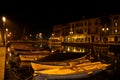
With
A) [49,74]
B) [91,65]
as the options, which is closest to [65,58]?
[91,65]

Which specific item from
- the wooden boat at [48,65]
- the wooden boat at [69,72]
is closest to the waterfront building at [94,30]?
the wooden boat at [69,72]

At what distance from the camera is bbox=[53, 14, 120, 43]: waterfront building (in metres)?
59.0

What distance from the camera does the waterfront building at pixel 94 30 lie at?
59000 mm

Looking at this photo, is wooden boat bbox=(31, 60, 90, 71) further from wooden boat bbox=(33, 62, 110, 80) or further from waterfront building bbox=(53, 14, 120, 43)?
waterfront building bbox=(53, 14, 120, 43)

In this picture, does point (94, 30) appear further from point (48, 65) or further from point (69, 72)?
point (69, 72)

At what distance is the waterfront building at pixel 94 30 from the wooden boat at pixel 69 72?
41.4 meters

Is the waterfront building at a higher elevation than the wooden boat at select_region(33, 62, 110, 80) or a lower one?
higher

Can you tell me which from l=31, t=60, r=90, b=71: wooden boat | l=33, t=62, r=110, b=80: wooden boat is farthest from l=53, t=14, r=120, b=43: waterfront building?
l=31, t=60, r=90, b=71: wooden boat

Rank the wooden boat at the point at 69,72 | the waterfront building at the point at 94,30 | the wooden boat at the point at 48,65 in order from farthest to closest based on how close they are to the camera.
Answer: the waterfront building at the point at 94,30, the wooden boat at the point at 48,65, the wooden boat at the point at 69,72

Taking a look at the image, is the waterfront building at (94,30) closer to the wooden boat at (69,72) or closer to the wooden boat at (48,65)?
the wooden boat at (69,72)

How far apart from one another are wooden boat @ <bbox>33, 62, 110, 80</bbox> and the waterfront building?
41418mm

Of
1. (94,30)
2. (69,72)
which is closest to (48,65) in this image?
(69,72)

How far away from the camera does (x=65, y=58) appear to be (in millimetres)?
19531

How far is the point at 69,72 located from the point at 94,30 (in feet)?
179
